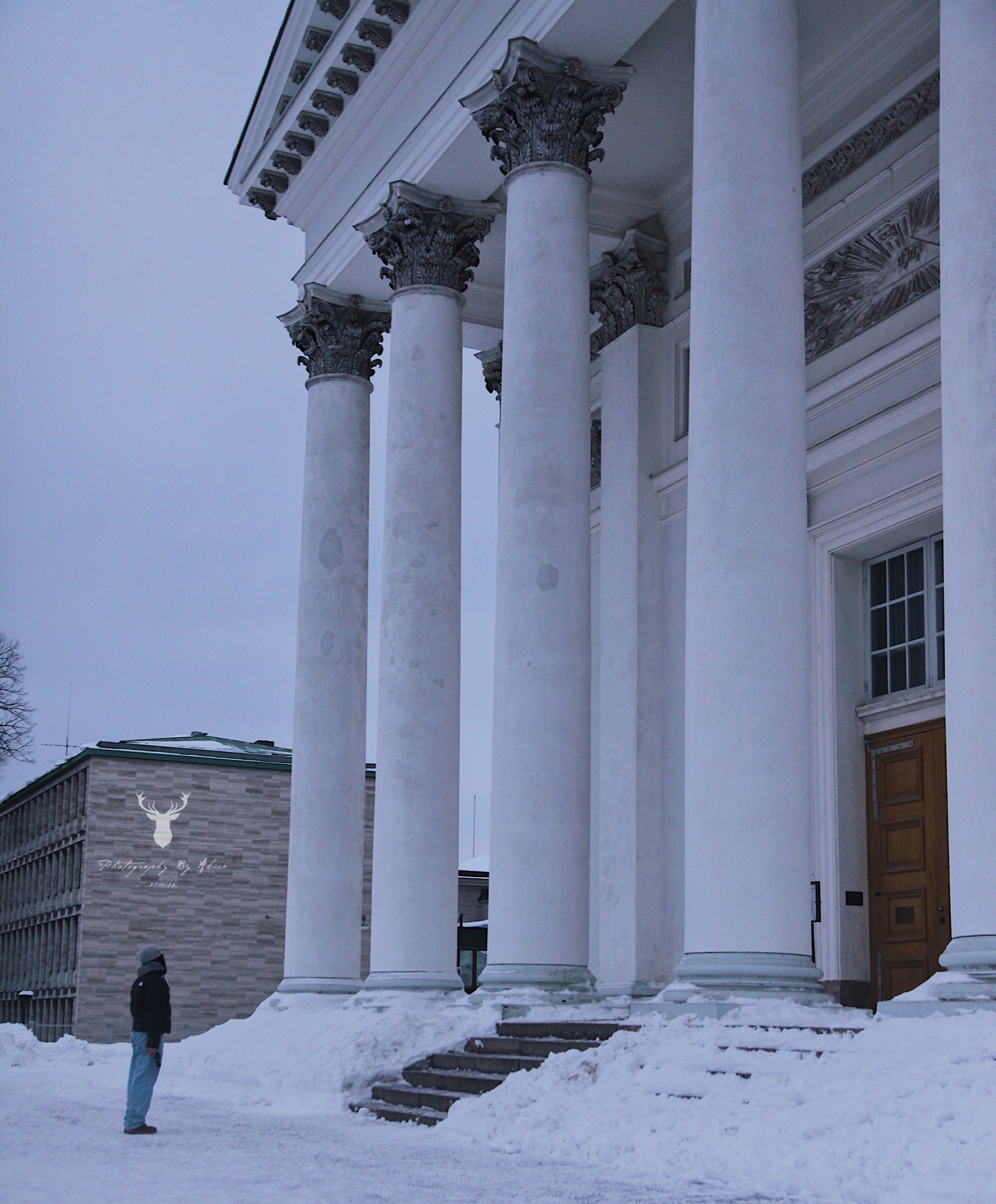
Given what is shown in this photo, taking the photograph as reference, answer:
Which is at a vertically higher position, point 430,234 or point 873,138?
point 873,138

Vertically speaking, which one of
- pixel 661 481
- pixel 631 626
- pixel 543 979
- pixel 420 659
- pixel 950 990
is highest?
pixel 661 481

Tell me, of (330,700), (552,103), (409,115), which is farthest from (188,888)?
(552,103)

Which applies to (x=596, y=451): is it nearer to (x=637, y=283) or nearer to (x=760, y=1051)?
(x=637, y=283)

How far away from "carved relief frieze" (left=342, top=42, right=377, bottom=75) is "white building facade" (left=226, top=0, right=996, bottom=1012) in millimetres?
84

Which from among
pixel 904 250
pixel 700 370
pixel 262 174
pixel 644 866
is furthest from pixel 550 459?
pixel 262 174

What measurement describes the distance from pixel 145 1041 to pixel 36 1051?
557 inches

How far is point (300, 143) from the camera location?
27281 mm

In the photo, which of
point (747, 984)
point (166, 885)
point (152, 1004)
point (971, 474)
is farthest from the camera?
point (166, 885)

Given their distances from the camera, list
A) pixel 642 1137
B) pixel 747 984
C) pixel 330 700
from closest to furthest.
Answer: pixel 642 1137, pixel 747 984, pixel 330 700

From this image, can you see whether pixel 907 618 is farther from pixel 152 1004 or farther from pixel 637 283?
pixel 152 1004

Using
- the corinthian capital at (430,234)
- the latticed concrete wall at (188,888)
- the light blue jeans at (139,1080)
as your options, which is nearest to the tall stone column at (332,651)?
the corinthian capital at (430,234)

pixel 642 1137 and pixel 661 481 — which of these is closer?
pixel 642 1137

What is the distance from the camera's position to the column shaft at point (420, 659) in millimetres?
21484

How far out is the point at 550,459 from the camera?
19.1m
